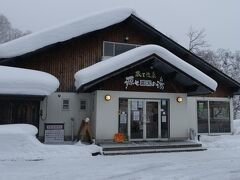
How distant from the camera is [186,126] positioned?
15.4 metres

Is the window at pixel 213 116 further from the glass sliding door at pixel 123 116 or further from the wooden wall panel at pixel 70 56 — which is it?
the wooden wall panel at pixel 70 56

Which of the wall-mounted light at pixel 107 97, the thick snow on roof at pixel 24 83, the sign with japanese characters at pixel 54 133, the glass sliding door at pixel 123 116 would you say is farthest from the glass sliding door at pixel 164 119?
the thick snow on roof at pixel 24 83

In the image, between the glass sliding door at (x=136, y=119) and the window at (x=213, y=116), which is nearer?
the glass sliding door at (x=136, y=119)

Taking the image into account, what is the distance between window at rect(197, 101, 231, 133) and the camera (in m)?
18.1

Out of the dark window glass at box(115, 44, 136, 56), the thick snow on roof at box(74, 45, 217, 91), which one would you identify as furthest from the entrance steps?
the dark window glass at box(115, 44, 136, 56)

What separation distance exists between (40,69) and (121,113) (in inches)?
177

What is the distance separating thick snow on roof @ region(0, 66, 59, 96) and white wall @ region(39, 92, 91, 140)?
4.94 ft

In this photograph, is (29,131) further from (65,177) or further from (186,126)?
(186,126)

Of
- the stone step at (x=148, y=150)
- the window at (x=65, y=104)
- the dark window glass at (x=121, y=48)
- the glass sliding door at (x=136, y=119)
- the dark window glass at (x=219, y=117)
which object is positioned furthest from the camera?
the dark window glass at (x=219, y=117)

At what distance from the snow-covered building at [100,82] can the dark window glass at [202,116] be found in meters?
2.34

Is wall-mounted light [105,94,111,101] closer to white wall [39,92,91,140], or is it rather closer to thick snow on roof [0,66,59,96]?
white wall [39,92,91,140]

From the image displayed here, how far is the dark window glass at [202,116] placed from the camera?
18.0 metres

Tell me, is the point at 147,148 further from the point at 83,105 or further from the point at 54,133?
the point at 83,105

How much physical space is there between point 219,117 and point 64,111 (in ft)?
29.9
